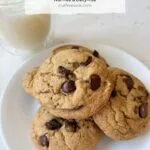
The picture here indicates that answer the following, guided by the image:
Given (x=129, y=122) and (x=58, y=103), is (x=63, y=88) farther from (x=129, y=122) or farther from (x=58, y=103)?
(x=129, y=122)

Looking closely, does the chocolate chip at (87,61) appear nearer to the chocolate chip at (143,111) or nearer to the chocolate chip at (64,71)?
the chocolate chip at (64,71)

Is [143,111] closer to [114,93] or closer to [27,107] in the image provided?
[114,93]

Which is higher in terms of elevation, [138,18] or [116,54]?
[138,18]

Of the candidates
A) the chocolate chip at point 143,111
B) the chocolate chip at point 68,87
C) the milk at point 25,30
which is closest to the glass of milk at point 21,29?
the milk at point 25,30

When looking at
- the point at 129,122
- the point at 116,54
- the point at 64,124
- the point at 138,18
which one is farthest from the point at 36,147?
the point at 138,18

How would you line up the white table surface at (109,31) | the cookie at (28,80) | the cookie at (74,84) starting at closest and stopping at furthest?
the cookie at (74,84)
the cookie at (28,80)
the white table surface at (109,31)

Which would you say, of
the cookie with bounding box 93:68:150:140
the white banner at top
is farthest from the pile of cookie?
the white banner at top

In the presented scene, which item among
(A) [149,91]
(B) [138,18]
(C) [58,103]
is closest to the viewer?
(C) [58,103]
